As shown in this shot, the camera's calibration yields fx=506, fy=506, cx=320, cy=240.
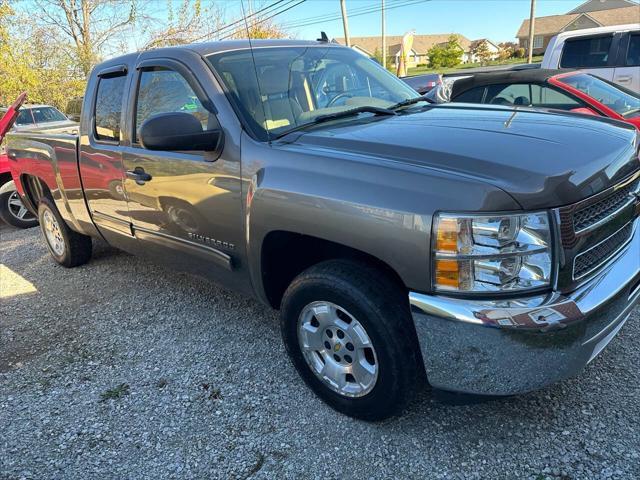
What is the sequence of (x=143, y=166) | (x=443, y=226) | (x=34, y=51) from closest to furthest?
(x=443, y=226) < (x=143, y=166) < (x=34, y=51)

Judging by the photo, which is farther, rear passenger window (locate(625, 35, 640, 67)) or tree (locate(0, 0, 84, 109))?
tree (locate(0, 0, 84, 109))

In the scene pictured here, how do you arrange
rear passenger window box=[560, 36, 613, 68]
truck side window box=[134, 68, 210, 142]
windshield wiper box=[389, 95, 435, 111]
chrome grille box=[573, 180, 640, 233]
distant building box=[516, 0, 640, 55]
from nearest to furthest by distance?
chrome grille box=[573, 180, 640, 233], truck side window box=[134, 68, 210, 142], windshield wiper box=[389, 95, 435, 111], rear passenger window box=[560, 36, 613, 68], distant building box=[516, 0, 640, 55]

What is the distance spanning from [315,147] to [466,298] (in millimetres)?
1025

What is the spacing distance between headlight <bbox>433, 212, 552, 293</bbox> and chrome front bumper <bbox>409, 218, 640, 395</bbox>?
8cm

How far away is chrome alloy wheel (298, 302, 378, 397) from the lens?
240 centimetres

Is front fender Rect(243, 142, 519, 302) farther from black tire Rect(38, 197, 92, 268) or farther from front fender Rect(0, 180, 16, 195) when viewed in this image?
front fender Rect(0, 180, 16, 195)

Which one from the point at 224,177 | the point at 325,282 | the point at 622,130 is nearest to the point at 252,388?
the point at 325,282

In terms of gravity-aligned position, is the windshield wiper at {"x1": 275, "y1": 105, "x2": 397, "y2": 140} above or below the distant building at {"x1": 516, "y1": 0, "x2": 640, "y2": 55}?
below

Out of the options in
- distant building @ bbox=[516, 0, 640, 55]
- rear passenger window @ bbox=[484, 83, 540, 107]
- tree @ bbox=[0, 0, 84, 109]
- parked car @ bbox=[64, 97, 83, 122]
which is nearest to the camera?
parked car @ bbox=[64, 97, 83, 122]

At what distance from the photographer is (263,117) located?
2797mm

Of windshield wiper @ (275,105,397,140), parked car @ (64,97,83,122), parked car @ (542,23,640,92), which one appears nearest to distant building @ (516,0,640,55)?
parked car @ (542,23,640,92)

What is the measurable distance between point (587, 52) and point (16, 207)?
30.3 ft

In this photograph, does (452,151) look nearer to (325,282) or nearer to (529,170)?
(529,170)

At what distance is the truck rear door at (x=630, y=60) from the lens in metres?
7.93
